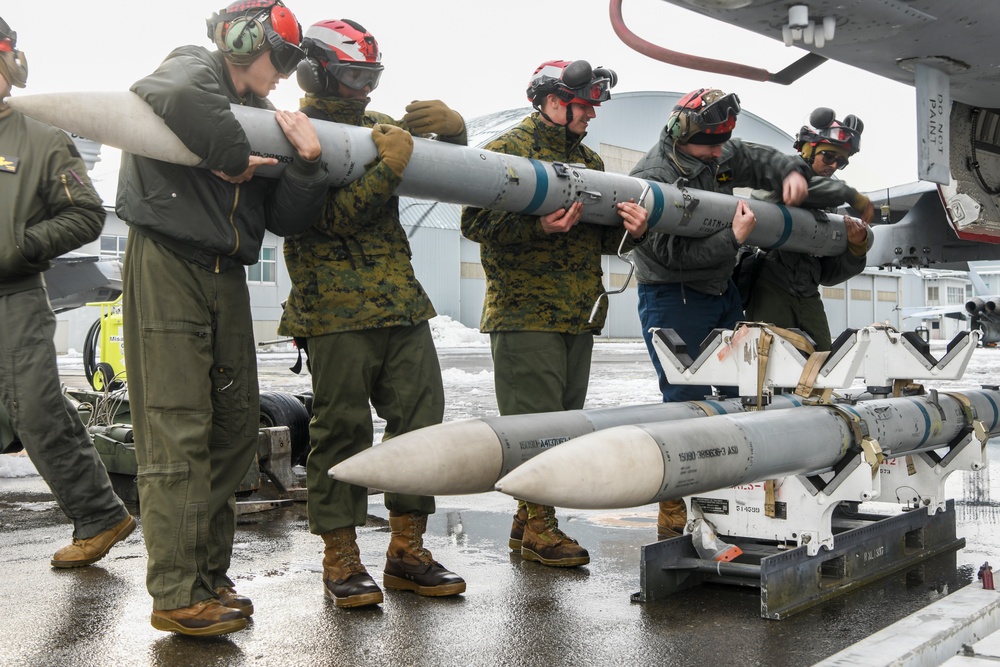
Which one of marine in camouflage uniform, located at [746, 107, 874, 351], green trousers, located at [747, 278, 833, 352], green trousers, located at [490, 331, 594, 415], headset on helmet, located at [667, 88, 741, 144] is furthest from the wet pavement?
headset on helmet, located at [667, 88, 741, 144]

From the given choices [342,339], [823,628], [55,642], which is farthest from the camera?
[342,339]

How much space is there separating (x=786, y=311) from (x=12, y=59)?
4.35m

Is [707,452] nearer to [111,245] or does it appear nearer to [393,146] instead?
[393,146]

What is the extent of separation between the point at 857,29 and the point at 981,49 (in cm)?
92

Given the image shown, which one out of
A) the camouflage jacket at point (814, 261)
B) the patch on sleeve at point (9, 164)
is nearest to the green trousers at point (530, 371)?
the camouflage jacket at point (814, 261)

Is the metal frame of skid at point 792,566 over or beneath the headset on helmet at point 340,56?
beneath

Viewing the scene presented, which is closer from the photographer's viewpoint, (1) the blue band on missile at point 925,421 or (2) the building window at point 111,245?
(1) the blue band on missile at point 925,421

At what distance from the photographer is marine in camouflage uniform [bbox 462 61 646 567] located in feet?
14.4

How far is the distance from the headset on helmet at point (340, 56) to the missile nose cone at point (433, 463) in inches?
54.8

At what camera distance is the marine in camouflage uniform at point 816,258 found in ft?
18.8

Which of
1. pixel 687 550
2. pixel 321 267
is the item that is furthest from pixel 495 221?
pixel 687 550

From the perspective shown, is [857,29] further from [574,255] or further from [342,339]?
[342,339]

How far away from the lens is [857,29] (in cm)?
467

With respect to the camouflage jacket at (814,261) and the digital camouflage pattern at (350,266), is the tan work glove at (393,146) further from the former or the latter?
the camouflage jacket at (814,261)
